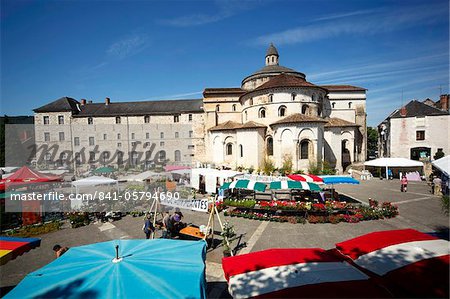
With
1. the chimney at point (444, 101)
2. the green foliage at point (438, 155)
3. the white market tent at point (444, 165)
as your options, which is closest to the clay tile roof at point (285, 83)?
the green foliage at point (438, 155)

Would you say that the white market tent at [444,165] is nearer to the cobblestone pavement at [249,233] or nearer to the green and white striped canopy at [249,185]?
the cobblestone pavement at [249,233]

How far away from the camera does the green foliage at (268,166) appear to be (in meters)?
25.1

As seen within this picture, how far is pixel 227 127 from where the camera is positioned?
30.6 meters

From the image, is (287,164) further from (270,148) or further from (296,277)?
(296,277)

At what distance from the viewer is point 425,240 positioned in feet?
13.0

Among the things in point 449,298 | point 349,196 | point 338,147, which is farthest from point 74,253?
point 338,147

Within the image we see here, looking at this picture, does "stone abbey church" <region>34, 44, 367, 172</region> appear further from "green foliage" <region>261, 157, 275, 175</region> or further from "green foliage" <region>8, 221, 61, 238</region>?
"green foliage" <region>8, 221, 61, 238</region>

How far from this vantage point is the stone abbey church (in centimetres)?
2667

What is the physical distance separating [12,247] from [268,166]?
23.3 metres

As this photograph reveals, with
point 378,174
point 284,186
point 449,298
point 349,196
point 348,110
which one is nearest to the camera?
point 449,298

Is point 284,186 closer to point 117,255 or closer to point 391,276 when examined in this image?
point 391,276

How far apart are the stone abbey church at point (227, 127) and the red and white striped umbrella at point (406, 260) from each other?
69.2 feet

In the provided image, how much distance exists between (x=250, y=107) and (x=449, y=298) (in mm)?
28737

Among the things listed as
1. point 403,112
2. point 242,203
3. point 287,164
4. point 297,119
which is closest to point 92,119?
point 287,164
